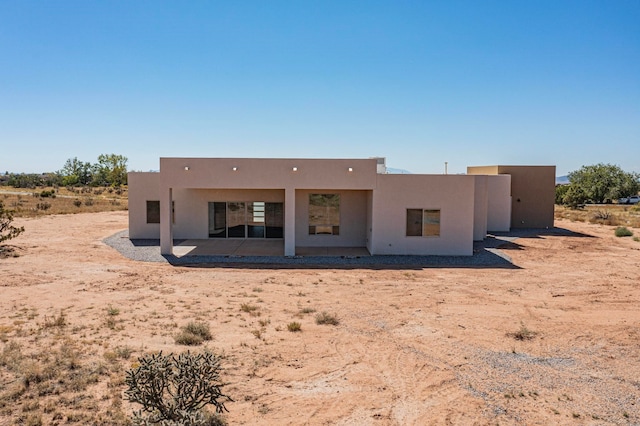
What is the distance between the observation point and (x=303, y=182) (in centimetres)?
1838

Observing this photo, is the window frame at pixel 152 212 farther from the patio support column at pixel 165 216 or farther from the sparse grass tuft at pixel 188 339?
the sparse grass tuft at pixel 188 339

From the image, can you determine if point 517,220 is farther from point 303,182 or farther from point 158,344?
point 158,344

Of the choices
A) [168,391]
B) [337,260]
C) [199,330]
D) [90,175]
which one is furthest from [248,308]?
[90,175]

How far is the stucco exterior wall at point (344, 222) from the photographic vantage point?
68.3ft

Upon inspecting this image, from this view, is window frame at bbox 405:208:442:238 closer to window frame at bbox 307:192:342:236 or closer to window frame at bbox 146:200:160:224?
window frame at bbox 307:192:342:236

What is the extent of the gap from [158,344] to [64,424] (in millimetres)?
2816

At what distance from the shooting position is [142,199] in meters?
23.0

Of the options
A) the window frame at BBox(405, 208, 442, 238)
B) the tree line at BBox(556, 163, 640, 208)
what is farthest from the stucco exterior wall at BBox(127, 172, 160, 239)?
the tree line at BBox(556, 163, 640, 208)

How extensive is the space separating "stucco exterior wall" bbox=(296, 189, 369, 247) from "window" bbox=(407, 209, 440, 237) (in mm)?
2602

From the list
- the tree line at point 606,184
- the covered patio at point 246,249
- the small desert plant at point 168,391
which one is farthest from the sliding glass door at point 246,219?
the tree line at point 606,184

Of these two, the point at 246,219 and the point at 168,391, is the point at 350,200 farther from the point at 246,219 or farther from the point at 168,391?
the point at 168,391

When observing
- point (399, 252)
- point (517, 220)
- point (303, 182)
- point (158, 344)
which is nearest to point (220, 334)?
point (158, 344)

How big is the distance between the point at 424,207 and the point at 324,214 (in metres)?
4.70

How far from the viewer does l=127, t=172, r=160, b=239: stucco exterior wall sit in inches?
905
